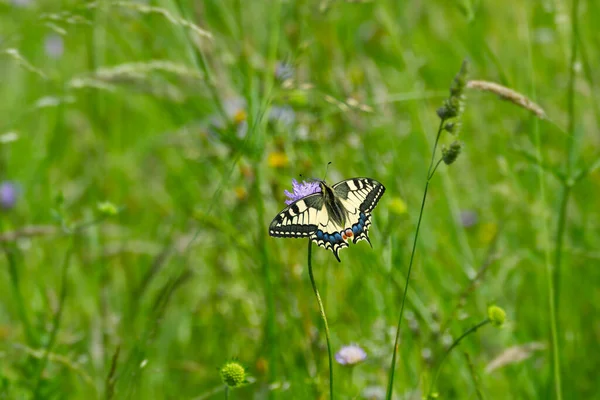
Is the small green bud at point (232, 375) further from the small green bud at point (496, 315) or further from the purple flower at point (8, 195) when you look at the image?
the purple flower at point (8, 195)

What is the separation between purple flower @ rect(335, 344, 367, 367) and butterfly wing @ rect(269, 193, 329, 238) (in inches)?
13.5

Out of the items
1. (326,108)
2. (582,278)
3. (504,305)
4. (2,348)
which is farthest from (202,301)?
(582,278)

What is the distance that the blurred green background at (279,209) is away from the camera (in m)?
1.63

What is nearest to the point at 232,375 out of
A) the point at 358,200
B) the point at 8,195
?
the point at 358,200

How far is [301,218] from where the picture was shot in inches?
49.5

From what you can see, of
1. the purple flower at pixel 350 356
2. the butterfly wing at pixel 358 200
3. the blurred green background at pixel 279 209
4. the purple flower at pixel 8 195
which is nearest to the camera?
the butterfly wing at pixel 358 200

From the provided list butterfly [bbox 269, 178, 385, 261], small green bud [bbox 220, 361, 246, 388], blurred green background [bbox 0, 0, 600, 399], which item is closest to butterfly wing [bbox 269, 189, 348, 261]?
butterfly [bbox 269, 178, 385, 261]

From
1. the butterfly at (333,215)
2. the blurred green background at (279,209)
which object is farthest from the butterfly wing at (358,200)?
the blurred green background at (279,209)

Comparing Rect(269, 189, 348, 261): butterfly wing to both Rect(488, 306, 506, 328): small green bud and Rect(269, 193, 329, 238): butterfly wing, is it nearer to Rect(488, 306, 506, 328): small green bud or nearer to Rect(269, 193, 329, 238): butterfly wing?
Rect(269, 193, 329, 238): butterfly wing

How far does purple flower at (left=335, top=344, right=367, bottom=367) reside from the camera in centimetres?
144

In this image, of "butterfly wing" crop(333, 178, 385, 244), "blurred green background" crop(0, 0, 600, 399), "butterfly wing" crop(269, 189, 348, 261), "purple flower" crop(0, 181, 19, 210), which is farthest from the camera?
"purple flower" crop(0, 181, 19, 210)

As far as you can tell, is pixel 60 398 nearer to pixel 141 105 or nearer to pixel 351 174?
pixel 351 174

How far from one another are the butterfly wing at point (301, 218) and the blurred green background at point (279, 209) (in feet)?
0.51

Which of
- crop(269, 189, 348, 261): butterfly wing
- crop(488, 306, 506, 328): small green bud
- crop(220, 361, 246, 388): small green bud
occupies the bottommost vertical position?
crop(220, 361, 246, 388): small green bud
